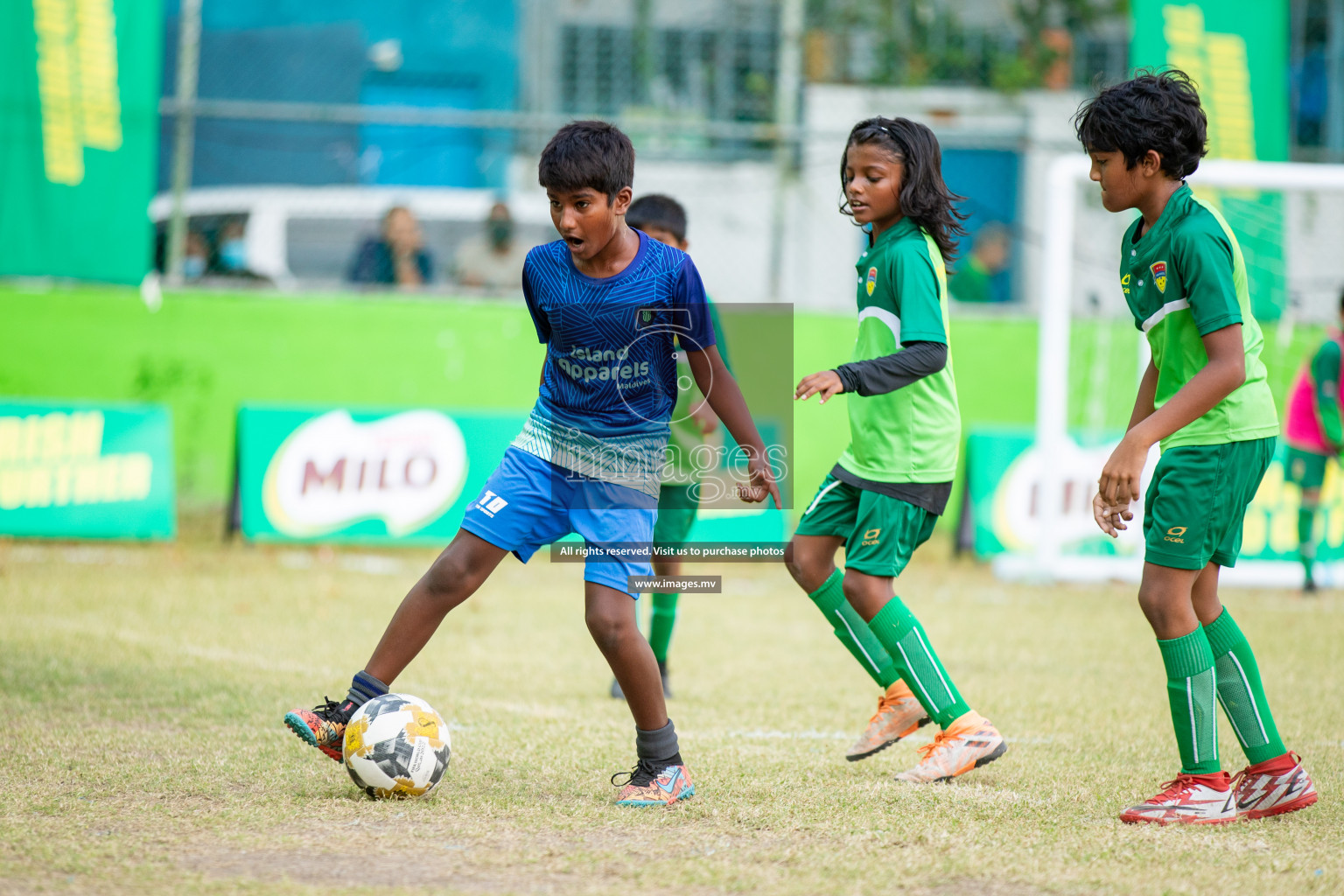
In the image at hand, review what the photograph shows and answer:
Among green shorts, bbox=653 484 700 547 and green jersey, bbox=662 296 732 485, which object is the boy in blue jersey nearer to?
green jersey, bbox=662 296 732 485

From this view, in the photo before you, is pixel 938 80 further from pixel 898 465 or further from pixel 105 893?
pixel 105 893

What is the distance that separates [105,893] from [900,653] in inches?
91.0

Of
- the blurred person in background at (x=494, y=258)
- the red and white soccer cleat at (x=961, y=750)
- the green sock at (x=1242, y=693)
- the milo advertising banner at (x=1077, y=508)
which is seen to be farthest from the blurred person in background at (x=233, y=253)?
the green sock at (x=1242, y=693)

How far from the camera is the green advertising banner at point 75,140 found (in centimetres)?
1018

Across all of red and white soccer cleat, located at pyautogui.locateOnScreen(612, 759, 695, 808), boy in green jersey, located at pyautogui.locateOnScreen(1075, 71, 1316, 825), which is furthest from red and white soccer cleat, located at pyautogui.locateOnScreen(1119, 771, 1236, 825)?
red and white soccer cleat, located at pyautogui.locateOnScreen(612, 759, 695, 808)

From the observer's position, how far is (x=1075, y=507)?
10094 mm

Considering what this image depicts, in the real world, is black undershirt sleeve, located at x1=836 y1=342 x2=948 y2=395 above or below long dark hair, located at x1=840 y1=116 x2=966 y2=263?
below

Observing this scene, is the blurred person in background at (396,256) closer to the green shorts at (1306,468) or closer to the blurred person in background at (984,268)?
the blurred person in background at (984,268)

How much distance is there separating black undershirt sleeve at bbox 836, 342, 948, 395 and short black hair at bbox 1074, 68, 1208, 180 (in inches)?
28.2

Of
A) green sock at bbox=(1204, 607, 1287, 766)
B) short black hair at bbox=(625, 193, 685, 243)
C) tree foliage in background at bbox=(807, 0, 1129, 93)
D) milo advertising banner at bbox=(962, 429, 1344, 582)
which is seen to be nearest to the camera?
green sock at bbox=(1204, 607, 1287, 766)

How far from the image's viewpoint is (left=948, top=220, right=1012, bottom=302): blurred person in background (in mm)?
12070

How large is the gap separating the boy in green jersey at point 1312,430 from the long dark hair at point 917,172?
5.89m

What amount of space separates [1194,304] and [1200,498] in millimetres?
515

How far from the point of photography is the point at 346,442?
9.83m
